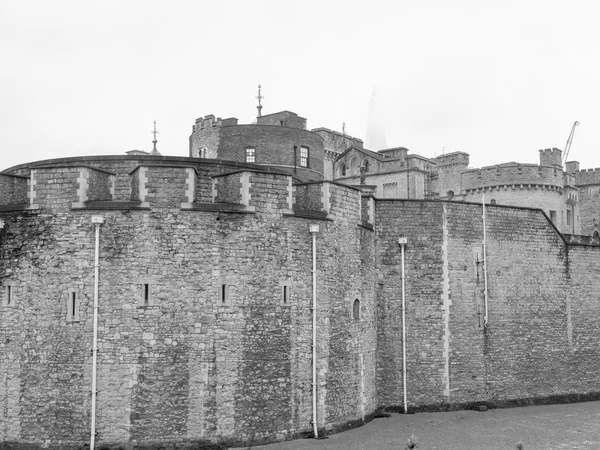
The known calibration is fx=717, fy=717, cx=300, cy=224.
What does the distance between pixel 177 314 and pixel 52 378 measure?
3.36 metres

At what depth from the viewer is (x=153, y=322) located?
57.3ft

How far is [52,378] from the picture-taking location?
57.0 feet

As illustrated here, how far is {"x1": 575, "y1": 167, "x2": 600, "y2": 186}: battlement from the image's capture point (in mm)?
52844

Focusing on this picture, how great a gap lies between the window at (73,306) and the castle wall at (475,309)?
10285 mm

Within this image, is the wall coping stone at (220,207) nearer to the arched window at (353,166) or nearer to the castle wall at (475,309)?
the castle wall at (475,309)

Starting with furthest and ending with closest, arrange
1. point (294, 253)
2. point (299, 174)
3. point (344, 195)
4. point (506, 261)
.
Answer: point (299, 174), point (506, 261), point (344, 195), point (294, 253)

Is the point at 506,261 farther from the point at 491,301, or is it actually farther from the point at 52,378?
the point at 52,378

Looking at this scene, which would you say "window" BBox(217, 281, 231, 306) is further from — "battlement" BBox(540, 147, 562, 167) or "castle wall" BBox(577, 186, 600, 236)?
"castle wall" BBox(577, 186, 600, 236)

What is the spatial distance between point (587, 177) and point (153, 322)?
44053 millimetres

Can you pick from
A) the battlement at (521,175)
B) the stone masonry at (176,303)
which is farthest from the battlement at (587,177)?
the stone masonry at (176,303)

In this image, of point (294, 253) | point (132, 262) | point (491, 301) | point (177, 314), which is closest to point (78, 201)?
point (132, 262)

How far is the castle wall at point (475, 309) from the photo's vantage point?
23766 millimetres

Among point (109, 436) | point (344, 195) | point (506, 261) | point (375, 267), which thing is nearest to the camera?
point (109, 436)

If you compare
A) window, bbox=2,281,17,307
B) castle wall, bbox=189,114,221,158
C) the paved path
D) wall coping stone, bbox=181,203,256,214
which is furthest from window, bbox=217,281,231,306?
castle wall, bbox=189,114,221,158
